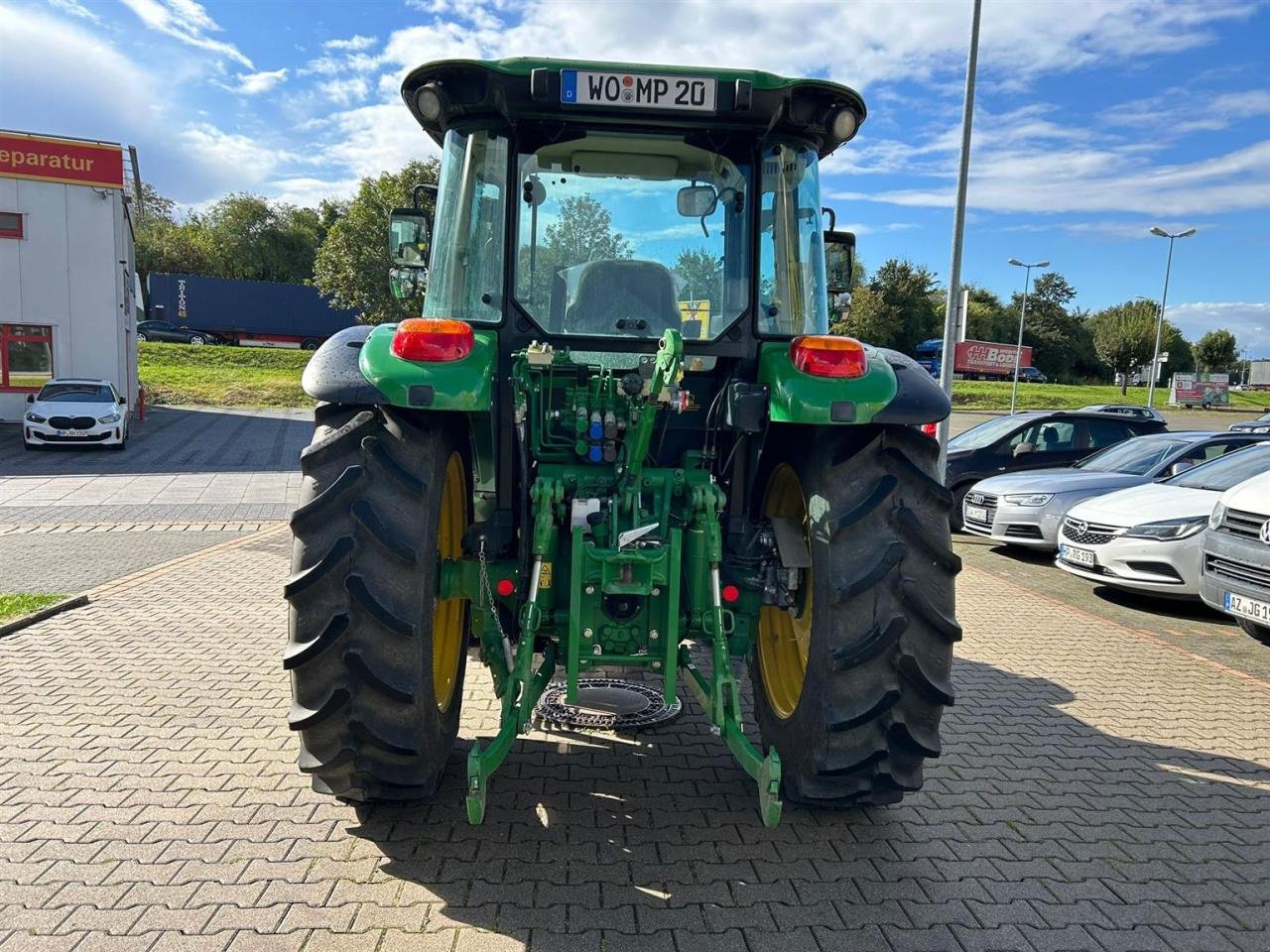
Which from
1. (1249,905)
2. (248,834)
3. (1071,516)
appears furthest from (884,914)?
(1071,516)

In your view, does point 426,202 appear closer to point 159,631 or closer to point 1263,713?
point 159,631

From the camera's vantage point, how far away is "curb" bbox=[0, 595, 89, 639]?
6.15 metres

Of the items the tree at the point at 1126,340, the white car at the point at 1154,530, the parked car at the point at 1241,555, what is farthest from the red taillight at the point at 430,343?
the tree at the point at 1126,340

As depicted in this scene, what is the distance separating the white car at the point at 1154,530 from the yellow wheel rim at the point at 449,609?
6485 millimetres

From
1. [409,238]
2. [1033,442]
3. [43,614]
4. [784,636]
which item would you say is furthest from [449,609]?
[1033,442]

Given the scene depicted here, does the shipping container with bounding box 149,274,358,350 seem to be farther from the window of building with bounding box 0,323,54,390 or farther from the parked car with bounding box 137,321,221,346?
the window of building with bounding box 0,323,54,390

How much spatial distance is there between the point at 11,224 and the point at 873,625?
89.0 feet

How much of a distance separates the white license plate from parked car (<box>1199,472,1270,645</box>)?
18.0 feet

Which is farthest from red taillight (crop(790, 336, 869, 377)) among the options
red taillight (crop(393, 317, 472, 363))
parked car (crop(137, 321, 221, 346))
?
parked car (crop(137, 321, 221, 346))

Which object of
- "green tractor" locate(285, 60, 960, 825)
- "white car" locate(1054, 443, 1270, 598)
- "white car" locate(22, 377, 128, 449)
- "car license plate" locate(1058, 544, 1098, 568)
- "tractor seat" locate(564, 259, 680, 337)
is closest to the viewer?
"green tractor" locate(285, 60, 960, 825)

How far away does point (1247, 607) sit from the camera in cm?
650

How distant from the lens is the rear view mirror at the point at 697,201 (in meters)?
3.79

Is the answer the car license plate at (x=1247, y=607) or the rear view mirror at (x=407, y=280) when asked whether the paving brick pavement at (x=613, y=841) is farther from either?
the rear view mirror at (x=407, y=280)

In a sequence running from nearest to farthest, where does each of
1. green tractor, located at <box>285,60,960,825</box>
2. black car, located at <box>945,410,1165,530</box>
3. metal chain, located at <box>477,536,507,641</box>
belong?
green tractor, located at <box>285,60,960,825</box> → metal chain, located at <box>477,536,507,641</box> → black car, located at <box>945,410,1165,530</box>
